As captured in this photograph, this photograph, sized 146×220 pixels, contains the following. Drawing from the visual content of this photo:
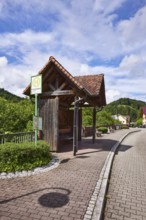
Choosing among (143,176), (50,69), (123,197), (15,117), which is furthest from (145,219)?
(15,117)

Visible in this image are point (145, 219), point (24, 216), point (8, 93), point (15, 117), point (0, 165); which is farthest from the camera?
point (8, 93)

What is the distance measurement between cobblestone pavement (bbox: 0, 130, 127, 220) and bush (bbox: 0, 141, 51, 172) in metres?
0.64

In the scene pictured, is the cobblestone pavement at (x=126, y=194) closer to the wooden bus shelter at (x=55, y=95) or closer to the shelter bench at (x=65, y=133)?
the wooden bus shelter at (x=55, y=95)

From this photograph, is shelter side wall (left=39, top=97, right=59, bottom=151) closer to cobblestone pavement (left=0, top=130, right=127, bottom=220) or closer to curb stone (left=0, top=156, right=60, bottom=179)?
curb stone (left=0, top=156, right=60, bottom=179)

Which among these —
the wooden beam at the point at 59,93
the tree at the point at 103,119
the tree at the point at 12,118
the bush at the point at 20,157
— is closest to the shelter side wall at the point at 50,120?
the wooden beam at the point at 59,93

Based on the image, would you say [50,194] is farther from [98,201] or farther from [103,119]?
[103,119]

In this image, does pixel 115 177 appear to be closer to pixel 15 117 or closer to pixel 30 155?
pixel 30 155

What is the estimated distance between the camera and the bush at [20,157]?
7422mm

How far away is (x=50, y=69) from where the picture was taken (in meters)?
12.0

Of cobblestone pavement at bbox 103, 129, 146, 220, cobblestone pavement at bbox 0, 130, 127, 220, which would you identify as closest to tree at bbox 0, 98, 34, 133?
cobblestone pavement at bbox 0, 130, 127, 220

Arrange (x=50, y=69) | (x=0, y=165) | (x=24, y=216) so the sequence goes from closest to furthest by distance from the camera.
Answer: (x=24, y=216), (x=0, y=165), (x=50, y=69)

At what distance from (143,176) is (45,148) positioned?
404cm

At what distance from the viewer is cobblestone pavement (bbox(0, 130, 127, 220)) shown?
4.53 metres

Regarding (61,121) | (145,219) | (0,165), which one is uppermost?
(61,121)
